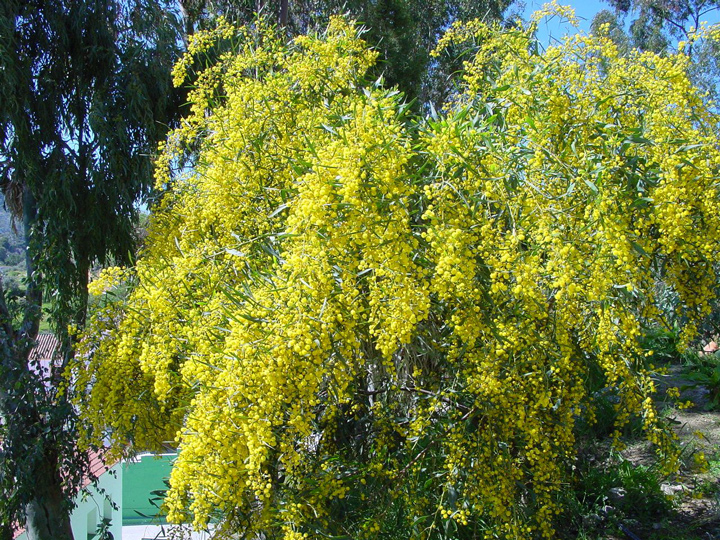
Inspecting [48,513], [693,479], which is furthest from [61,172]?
[693,479]

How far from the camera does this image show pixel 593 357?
13.1 feet

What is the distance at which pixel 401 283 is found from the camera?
2408mm

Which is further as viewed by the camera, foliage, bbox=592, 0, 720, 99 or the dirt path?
foliage, bbox=592, 0, 720, 99

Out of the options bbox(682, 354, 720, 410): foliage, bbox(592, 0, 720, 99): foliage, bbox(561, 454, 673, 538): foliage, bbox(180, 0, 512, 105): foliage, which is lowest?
bbox(561, 454, 673, 538): foliage

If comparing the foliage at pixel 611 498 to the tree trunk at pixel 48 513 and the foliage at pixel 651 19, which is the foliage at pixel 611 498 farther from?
the foliage at pixel 651 19

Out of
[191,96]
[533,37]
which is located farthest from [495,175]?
[191,96]

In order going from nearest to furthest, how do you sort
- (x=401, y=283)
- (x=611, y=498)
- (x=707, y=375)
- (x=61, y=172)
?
(x=401, y=283)
(x=611, y=498)
(x=61, y=172)
(x=707, y=375)

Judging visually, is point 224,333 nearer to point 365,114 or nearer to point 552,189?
point 365,114

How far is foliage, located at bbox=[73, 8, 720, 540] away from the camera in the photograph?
2436mm

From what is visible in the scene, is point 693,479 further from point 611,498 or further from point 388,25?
point 388,25

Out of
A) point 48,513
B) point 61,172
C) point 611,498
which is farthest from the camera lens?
point 48,513

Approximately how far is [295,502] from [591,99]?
98.5 inches

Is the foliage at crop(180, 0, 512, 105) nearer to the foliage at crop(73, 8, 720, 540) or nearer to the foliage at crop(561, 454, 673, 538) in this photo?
the foliage at crop(73, 8, 720, 540)

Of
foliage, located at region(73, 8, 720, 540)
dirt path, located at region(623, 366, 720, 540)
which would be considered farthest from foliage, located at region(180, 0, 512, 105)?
dirt path, located at region(623, 366, 720, 540)
